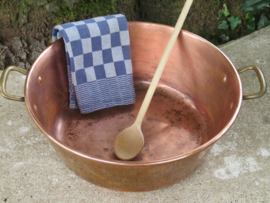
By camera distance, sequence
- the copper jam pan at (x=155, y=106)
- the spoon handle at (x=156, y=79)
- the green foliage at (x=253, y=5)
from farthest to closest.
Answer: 1. the green foliage at (x=253, y=5)
2. the spoon handle at (x=156, y=79)
3. the copper jam pan at (x=155, y=106)

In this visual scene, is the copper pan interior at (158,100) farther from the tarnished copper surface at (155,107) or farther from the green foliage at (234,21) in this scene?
the green foliage at (234,21)

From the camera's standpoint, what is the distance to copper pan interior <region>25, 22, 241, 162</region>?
854 millimetres

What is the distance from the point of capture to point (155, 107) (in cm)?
100

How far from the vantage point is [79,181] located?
2.66 ft

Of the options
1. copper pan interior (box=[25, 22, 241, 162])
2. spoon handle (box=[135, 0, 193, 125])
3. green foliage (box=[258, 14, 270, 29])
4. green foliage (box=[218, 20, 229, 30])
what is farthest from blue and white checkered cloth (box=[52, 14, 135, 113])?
green foliage (box=[258, 14, 270, 29])

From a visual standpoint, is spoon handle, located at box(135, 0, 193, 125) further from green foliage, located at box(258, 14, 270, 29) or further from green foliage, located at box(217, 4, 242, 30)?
green foliage, located at box(258, 14, 270, 29)

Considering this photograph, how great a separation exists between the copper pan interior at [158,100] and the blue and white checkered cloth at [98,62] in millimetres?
38

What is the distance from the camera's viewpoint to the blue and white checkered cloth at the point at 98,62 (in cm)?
90

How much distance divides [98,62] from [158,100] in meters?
0.25

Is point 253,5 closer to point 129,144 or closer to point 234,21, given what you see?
point 234,21

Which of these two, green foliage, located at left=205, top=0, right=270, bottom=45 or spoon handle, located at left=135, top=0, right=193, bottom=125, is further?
green foliage, located at left=205, top=0, right=270, bottom=45

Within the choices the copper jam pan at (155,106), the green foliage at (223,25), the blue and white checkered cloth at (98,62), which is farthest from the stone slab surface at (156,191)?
the green foliage at (223,25)

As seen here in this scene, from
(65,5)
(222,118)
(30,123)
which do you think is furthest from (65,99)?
(222,118)

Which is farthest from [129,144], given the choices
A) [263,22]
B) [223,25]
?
[263,22]
